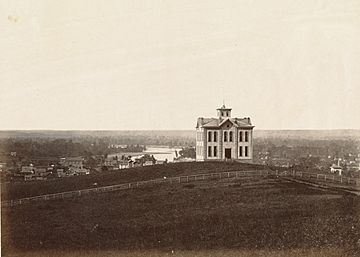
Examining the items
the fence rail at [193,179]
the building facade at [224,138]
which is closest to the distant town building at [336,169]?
the fence rail at [193,179]

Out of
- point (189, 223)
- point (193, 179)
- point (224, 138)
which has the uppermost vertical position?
point (224, 138)

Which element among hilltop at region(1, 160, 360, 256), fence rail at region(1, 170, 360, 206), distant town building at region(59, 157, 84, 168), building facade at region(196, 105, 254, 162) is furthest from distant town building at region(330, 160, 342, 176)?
distant town building at region(59, 157, 84, 168)

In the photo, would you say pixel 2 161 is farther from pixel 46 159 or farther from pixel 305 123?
pixel 305 123

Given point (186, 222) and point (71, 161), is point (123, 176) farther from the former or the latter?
point (186, 222)

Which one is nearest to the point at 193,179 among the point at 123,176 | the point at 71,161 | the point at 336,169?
the point at 123,176

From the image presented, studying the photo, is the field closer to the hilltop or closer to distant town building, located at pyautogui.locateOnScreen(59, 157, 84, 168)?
the hilltop

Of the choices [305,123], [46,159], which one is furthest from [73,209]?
[305,123]

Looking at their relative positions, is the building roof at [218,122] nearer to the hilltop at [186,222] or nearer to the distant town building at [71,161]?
the hilltop at [186,222]
